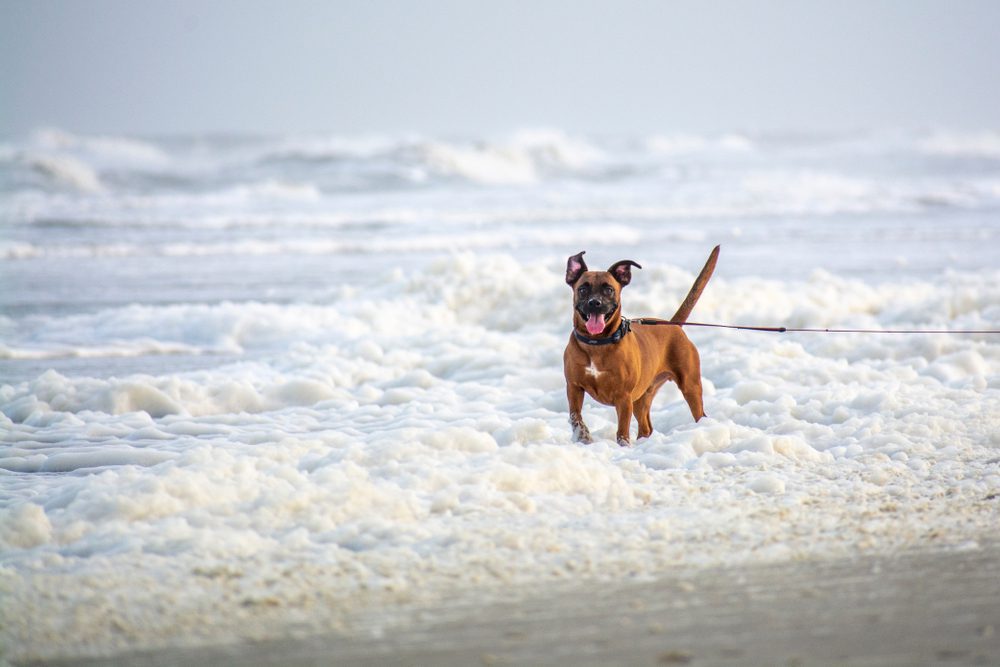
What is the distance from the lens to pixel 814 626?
317cm

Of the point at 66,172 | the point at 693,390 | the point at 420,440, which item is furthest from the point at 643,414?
the point at 66,172

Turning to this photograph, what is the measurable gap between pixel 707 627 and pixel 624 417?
7.06 feet

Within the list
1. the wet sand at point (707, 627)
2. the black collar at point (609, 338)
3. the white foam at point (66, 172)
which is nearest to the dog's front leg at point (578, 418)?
the black collar at point (609, 338)

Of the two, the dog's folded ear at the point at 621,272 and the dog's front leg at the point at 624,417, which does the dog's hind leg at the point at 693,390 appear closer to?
the dog's front leg at the point at 624,417

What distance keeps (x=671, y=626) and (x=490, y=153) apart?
3972cm

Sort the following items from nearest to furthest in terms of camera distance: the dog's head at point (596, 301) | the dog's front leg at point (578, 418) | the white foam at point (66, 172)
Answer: the dog's head at point (596, 301)
the dog's front leg at point (578, 418)
the white foam at point (66, 172)

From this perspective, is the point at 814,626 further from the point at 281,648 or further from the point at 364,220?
the point at 364,220

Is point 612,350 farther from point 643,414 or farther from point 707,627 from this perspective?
point 707,627

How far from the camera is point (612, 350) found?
5.08 metres

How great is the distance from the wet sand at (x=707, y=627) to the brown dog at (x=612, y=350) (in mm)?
1566

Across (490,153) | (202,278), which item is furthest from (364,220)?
(490,153)

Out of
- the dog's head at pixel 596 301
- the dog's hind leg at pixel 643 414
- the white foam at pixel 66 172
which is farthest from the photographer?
the white foam at pixel 66 172

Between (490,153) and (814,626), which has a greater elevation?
(490,153)

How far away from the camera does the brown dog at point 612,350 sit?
502 cm
